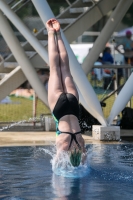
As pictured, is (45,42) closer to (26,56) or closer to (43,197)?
(26,56)

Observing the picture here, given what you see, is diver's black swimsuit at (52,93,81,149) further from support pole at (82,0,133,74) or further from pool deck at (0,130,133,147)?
support pole at (82,0,133,74)

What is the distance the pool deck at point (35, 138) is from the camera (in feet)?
40.4

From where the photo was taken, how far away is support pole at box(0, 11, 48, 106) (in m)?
13.6

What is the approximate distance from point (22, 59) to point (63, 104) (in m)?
5.32

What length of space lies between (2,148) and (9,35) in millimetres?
3156

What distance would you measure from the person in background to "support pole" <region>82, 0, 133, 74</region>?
4440mm

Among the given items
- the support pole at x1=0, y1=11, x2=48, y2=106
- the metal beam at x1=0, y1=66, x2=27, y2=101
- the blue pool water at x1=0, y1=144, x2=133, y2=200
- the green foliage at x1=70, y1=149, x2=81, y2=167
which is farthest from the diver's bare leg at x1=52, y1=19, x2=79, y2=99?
the metal beam at x1=0, y1=66, x2=27, y2=101

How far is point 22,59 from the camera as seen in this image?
13969mm

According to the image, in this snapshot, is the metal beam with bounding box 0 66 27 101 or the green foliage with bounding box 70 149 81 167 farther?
the metal beam with bounding box 0 66 27 101

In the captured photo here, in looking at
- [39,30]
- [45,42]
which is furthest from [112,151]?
[39,30]

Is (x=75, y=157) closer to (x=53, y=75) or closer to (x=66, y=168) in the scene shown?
(x=66, y=168)

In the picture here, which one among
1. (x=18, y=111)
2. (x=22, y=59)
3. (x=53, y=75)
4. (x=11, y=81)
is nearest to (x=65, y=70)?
(x=53, y=75)

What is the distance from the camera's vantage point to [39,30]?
1644 centimetres

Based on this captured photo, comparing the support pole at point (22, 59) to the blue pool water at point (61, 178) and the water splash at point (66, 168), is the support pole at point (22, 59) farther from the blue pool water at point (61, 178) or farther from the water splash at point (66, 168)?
the water splash at point (66, 168)
